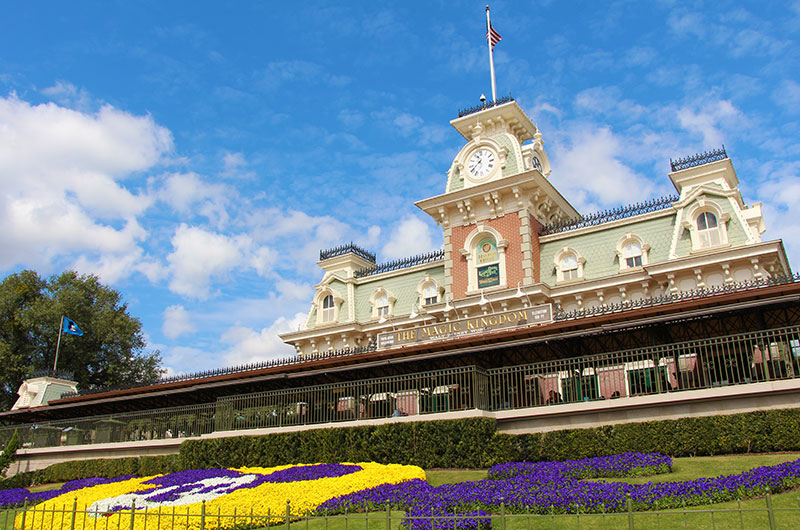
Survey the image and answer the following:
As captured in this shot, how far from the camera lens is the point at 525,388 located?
73.4 ft

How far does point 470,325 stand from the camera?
2814cm

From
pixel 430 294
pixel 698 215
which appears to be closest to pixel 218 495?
pixel 430 294

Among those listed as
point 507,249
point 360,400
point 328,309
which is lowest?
point 360,400

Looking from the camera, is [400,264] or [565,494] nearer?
[565,494]

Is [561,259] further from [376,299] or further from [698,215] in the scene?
[376,299]

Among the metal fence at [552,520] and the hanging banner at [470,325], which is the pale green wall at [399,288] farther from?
the metal fence at [552,520]

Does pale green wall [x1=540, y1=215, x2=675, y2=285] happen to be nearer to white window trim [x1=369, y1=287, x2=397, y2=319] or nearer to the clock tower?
the clock tower

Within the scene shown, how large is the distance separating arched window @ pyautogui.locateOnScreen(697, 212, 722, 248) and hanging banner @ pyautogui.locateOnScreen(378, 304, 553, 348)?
800 cm

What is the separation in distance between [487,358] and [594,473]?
825 cm

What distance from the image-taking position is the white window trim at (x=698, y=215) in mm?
28422

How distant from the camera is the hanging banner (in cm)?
2664

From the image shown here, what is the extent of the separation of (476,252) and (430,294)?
4040 millimetres

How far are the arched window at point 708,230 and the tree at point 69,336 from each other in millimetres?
42288

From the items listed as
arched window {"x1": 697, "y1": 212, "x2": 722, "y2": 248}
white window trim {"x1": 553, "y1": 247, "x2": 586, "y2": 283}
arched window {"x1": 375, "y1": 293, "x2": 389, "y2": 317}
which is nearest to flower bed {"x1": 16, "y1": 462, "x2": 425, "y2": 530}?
white window trim {"x1": 553, "y1": 247, "x2": 586, "y2": 283}
